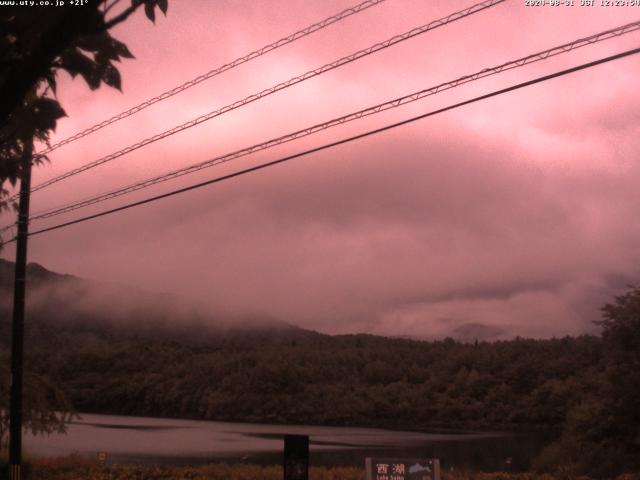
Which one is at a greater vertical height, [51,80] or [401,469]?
[51,80]

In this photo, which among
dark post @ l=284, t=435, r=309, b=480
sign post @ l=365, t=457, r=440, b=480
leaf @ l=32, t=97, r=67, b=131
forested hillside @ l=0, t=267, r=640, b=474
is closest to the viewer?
leaf @ l=32, t=97, r=67, b=131

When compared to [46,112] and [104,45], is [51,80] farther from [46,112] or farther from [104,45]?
[104,45]

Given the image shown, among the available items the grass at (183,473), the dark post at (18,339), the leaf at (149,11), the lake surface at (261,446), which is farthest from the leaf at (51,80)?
the lake surface at (261,446)

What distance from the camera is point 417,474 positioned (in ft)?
40.5

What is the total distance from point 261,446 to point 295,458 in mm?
46739

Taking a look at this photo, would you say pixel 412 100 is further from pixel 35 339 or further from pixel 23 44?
pixel 35 339

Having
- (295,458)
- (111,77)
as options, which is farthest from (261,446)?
(111,77)

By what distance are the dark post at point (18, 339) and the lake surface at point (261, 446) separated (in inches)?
788

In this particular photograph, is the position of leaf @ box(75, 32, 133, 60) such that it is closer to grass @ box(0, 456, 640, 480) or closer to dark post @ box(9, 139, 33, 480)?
dark post @ box(9, 139, 33, 480)

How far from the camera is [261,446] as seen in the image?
56.5 meters

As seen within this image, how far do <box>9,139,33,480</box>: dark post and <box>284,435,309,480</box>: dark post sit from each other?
29.1 feet

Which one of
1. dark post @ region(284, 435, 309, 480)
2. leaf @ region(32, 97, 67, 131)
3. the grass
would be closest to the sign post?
dark post @ region(284, 435, 309, 480)

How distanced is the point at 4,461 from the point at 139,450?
1125 inches

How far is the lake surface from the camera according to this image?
1779 inches
